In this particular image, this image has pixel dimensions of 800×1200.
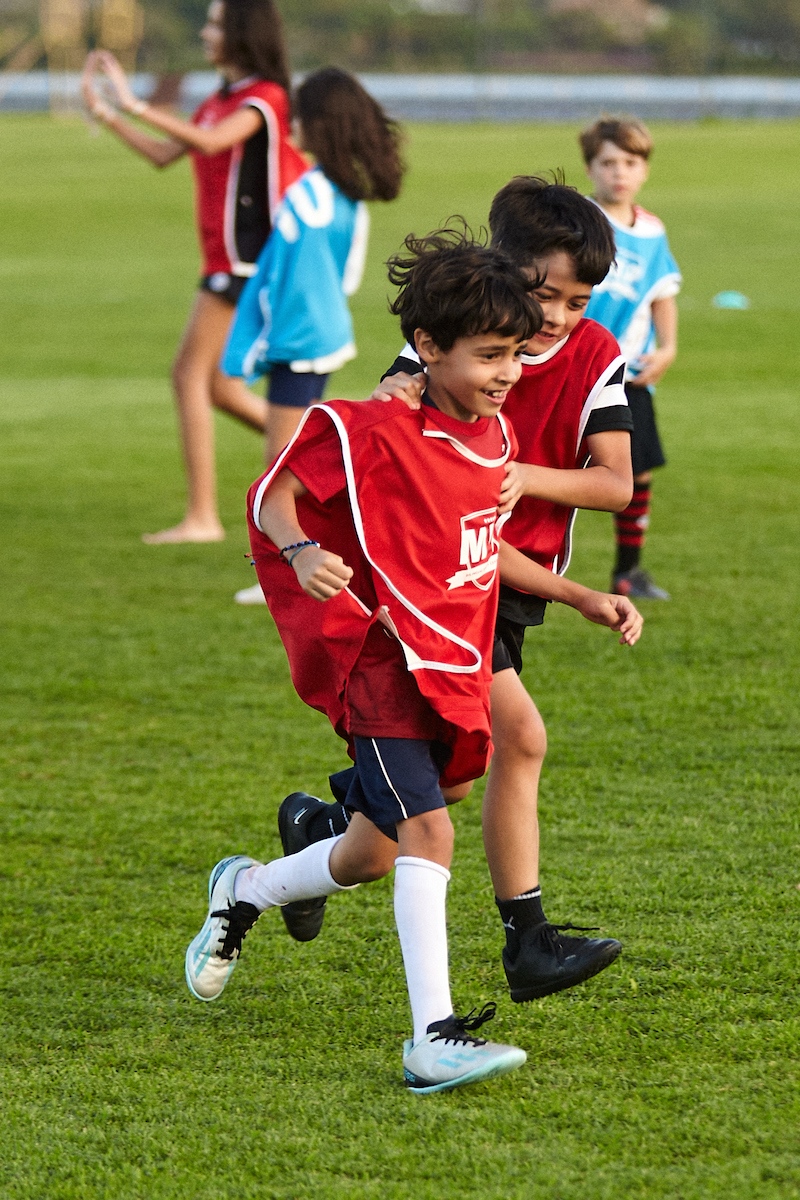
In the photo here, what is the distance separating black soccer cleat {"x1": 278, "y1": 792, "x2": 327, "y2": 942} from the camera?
3.28 metres

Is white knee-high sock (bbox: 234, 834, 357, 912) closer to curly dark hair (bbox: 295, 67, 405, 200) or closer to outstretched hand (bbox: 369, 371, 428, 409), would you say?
outstretched hand (bbox: 369, 371, 428, 409)

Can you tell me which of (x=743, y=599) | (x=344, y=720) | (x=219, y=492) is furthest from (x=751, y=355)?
(x=344, y=720)

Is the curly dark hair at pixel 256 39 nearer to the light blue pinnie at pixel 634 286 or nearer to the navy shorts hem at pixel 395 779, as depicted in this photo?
the light blue pinnie at pixel 634 286

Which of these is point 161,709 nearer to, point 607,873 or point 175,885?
point 175,885

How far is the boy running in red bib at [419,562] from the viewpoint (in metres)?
2.77

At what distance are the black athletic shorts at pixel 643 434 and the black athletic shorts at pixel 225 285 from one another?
1.83 m

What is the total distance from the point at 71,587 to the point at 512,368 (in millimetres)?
4284

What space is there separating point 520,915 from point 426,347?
1047 mm

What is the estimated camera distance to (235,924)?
3.17 m

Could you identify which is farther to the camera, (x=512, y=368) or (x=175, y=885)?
(x=175, y=885)

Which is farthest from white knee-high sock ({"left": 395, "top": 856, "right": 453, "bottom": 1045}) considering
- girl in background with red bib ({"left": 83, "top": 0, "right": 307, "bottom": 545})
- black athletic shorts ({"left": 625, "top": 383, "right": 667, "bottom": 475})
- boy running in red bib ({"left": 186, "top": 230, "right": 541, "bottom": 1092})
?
girl in background with red bib ({"left": 83, "top": 0, "right": 307, "bottom": 545})

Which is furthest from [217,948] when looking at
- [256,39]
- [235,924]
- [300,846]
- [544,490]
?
[256,39]

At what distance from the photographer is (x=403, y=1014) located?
3.09m

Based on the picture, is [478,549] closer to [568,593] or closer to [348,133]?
[568,593]
